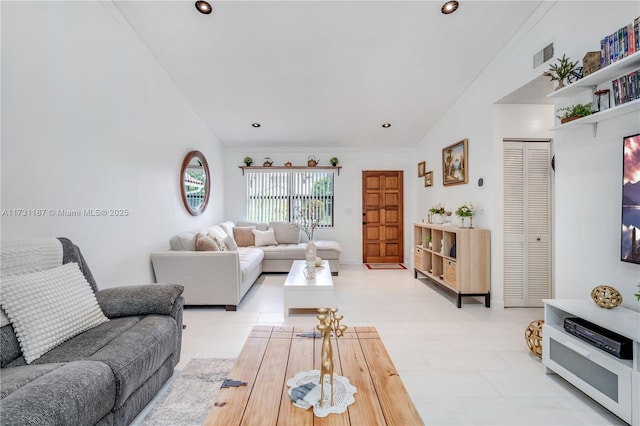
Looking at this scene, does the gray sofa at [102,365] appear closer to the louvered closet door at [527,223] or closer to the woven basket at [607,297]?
the woven basket at [607,297]

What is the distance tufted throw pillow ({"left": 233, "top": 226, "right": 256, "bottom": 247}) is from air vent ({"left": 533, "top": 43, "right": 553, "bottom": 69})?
16.2 ft

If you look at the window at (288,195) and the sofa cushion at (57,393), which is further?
the window at (288,195)

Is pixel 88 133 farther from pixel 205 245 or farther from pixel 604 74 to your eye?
pixel 604 74

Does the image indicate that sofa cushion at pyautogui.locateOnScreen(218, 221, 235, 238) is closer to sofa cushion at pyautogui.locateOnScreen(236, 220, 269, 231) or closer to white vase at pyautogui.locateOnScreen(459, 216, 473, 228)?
sofa cushion at pyautogui.locateOnScreen(236, 220, 269, 231)

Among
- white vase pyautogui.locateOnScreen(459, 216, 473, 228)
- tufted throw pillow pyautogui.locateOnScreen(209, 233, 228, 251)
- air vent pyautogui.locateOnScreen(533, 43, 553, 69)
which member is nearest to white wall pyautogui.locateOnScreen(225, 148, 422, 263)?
tufted throw pillow pyautogui.locateOnScreen(209, 233, 228, 251)

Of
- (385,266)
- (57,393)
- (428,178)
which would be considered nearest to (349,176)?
(428,178)

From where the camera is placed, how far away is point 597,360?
67.7 inches

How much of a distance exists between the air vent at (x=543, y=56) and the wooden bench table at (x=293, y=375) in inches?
115

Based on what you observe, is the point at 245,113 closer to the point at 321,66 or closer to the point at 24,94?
the point at 321,66

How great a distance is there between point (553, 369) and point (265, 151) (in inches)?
229

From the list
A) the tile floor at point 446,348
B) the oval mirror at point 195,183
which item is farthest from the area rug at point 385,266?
the oval mirror at point 195,183

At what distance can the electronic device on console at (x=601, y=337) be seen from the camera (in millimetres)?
1625

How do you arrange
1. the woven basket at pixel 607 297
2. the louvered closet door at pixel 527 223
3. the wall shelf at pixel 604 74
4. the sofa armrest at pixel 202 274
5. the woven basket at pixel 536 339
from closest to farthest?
the wall shelf at pixel 604 74 < the woven basket at pixel 607 297 < the woven basket at pixel 536 339 < the sofa armrest at pixel 202 274 < the louvered closet door at pixel 527 223

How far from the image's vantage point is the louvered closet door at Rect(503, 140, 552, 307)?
3.51 meters
